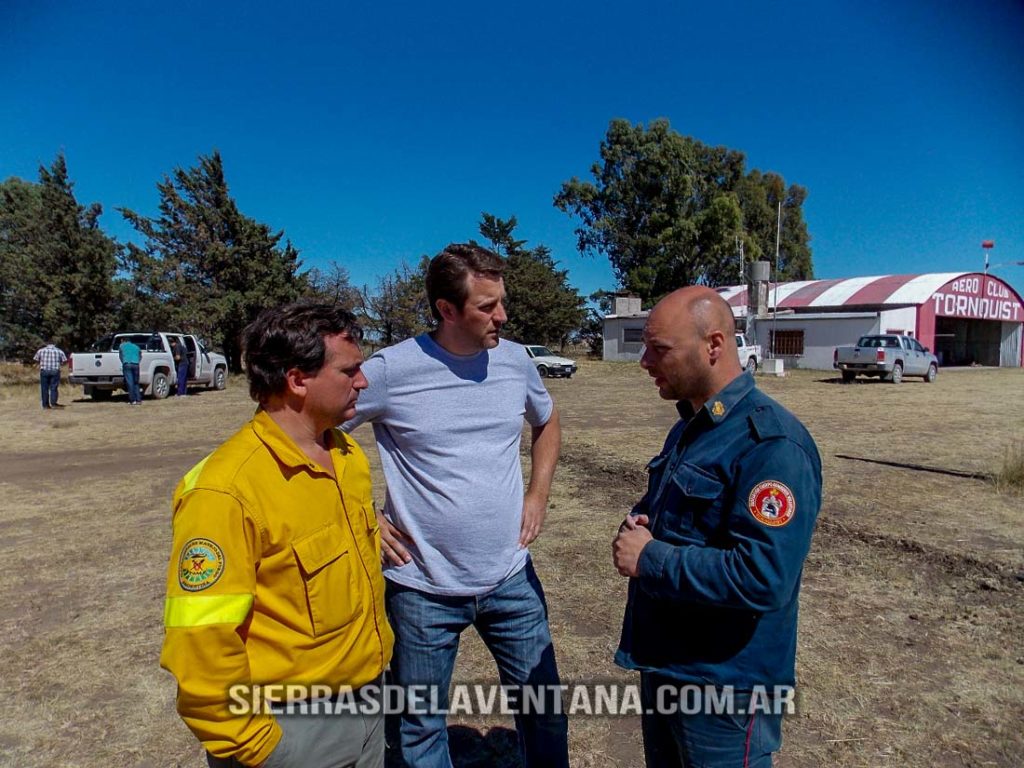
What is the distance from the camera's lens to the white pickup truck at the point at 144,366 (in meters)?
17.4

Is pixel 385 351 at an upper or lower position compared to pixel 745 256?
lower

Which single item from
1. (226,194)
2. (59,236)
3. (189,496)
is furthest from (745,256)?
(189,496)

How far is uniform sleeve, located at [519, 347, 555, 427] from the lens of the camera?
2531 mm

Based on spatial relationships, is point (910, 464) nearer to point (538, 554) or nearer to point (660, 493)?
point (538, 554)

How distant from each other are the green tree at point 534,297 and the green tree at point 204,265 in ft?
58.8

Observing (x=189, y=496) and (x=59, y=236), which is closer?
(x=189, y=496)

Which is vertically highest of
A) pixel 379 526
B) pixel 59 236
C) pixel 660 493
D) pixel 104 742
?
pixel 59 236

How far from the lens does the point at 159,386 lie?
732 inches

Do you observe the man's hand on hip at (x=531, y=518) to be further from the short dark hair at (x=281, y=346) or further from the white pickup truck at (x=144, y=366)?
the white pickup truck at (x=144, y=366)

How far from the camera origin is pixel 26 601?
435 centimetres

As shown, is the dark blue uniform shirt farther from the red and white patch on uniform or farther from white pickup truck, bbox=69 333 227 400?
white pickup truck, bbox=69 333 227 400

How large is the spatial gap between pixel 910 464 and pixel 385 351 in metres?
8.47

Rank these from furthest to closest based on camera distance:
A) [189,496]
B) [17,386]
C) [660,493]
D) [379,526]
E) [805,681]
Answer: [17,386], [805,681], [379,526], [660,493], [189,496]

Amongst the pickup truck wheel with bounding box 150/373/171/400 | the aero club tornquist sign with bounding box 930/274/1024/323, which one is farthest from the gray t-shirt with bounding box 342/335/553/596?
the aero club tornquist sign with bounding box 930/274/1024/323
